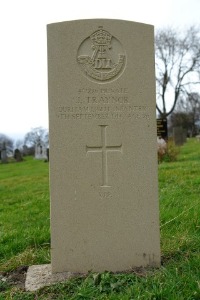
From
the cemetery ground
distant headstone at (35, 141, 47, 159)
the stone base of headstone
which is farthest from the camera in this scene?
distant headstone at (35, 141, 47, 159)

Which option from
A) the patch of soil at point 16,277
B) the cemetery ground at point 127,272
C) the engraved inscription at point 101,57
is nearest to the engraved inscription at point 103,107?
the engraved inscription at point 101,57

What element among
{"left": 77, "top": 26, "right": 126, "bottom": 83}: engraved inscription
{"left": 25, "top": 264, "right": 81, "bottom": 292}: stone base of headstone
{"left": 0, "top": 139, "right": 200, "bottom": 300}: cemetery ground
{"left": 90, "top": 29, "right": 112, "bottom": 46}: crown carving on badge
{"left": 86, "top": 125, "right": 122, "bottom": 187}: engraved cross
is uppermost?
{"left": 90, "top": 29, "right": 112, "bottom": 46}: crown carving on badge

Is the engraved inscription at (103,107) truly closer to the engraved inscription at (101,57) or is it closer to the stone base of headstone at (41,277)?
the engraved inscription at (101,57)

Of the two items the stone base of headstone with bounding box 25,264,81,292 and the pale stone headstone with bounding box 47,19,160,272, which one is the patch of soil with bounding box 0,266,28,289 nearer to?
the stone base of headstone with bounding box 25,264,81,292

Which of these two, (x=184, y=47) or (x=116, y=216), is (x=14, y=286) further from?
(x=184, y=47)

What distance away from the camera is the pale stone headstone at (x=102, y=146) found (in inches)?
124

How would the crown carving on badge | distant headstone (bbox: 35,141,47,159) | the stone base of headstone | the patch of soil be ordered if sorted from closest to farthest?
the stone base of headstone < the patch of soil < the crown carving on badge < distant headstone (bbox: 35,141,47,159)

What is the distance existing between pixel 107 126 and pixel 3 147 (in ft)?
85.3

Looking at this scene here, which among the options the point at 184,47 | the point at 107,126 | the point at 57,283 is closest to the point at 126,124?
the point at 107,126

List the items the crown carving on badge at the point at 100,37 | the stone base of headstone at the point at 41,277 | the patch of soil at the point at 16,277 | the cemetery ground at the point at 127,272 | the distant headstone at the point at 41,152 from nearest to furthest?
the cemetery ground at the point at 127,272 → the stone base of headstone at the point at 41,277 → the patch of soil at the point at 16,277 → the crown carving on badge at the point at 100,37 → the distant headstone at the point at 41,152

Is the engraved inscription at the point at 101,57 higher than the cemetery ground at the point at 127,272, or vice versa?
the engraved inscription at the point at 101,57

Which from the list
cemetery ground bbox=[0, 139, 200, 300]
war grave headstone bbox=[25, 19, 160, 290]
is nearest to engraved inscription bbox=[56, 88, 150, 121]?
war grave headstone bbox=[25, 19, 160, 290]

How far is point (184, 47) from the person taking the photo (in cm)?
3525

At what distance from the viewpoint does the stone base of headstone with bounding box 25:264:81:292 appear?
2.92 metres
